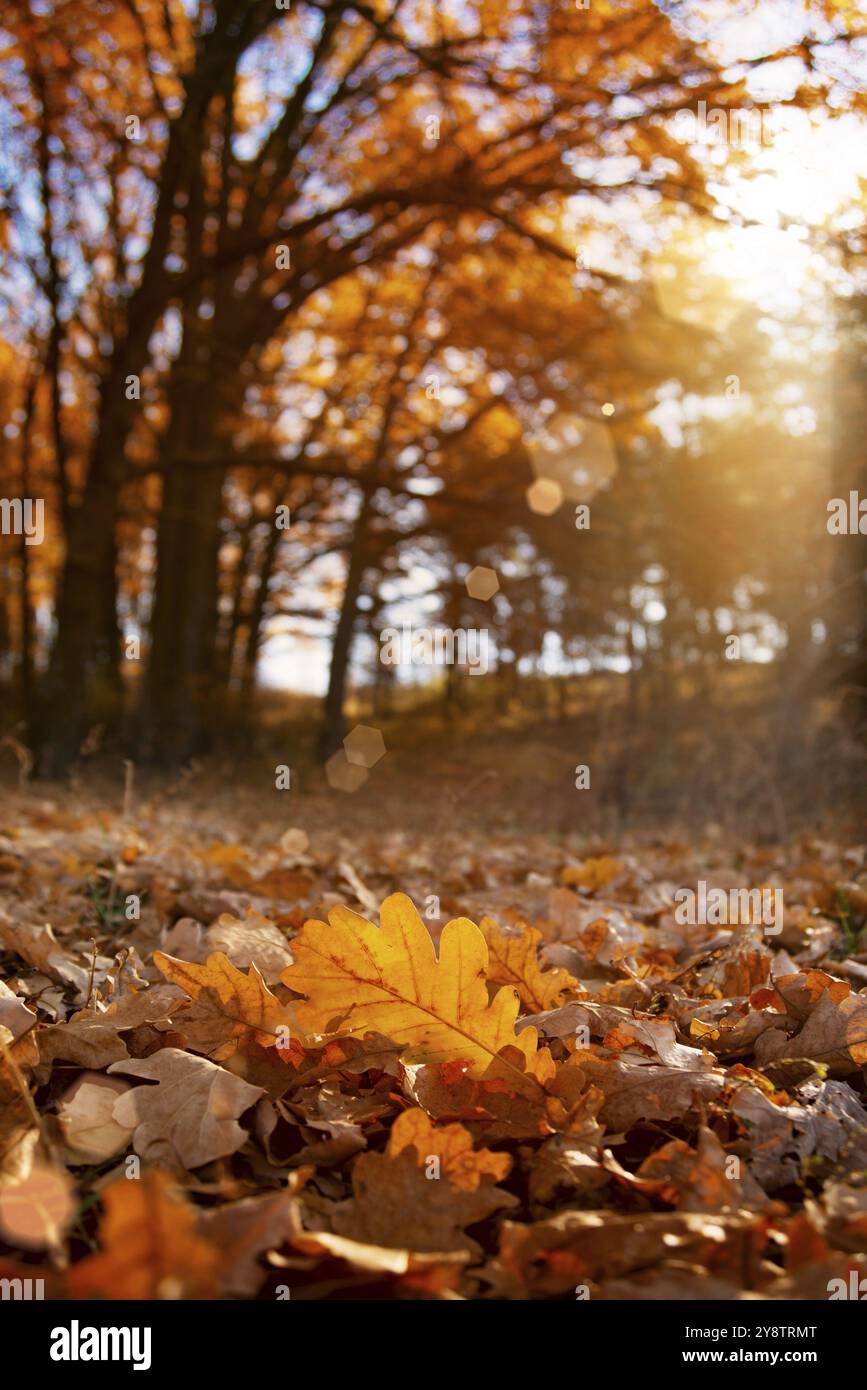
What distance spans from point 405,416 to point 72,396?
6.95m

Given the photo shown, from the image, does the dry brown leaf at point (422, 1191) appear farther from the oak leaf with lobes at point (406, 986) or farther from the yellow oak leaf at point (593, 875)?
the yellow oak leaf at point (593, 875)

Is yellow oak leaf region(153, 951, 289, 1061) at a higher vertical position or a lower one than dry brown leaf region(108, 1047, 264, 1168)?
higher

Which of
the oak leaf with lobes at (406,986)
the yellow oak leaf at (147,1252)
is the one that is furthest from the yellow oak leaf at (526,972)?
the yellow oak leaf at (147,1252)

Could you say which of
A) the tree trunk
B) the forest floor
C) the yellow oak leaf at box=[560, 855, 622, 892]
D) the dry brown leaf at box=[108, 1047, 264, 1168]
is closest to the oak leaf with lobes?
the forest floor

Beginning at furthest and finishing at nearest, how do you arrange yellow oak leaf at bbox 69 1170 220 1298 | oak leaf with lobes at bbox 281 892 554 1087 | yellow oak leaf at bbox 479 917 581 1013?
yellow oak leaf at bbox 479 917 581 1013, oak leaf with lobes at bbox 281 892 554 1087, yellow oak leaf at bbox 69 1170 220 1298

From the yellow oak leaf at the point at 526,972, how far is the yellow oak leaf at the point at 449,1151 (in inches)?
19.9

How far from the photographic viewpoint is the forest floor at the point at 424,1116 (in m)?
0.93

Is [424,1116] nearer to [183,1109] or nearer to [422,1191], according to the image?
[422,1191]

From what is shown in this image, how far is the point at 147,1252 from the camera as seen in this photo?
29.7 inches

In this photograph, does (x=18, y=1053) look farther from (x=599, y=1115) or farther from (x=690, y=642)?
(x=690, y=642)

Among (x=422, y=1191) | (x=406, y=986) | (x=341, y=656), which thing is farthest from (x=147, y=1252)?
(x=341, y=656)

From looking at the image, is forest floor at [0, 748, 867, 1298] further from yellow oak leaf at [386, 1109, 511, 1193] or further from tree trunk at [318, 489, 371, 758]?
tree trunk at [318, 489, 371, 758]

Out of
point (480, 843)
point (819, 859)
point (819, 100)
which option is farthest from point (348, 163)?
point (819, 859)

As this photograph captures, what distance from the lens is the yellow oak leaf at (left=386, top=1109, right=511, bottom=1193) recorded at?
109 cm
